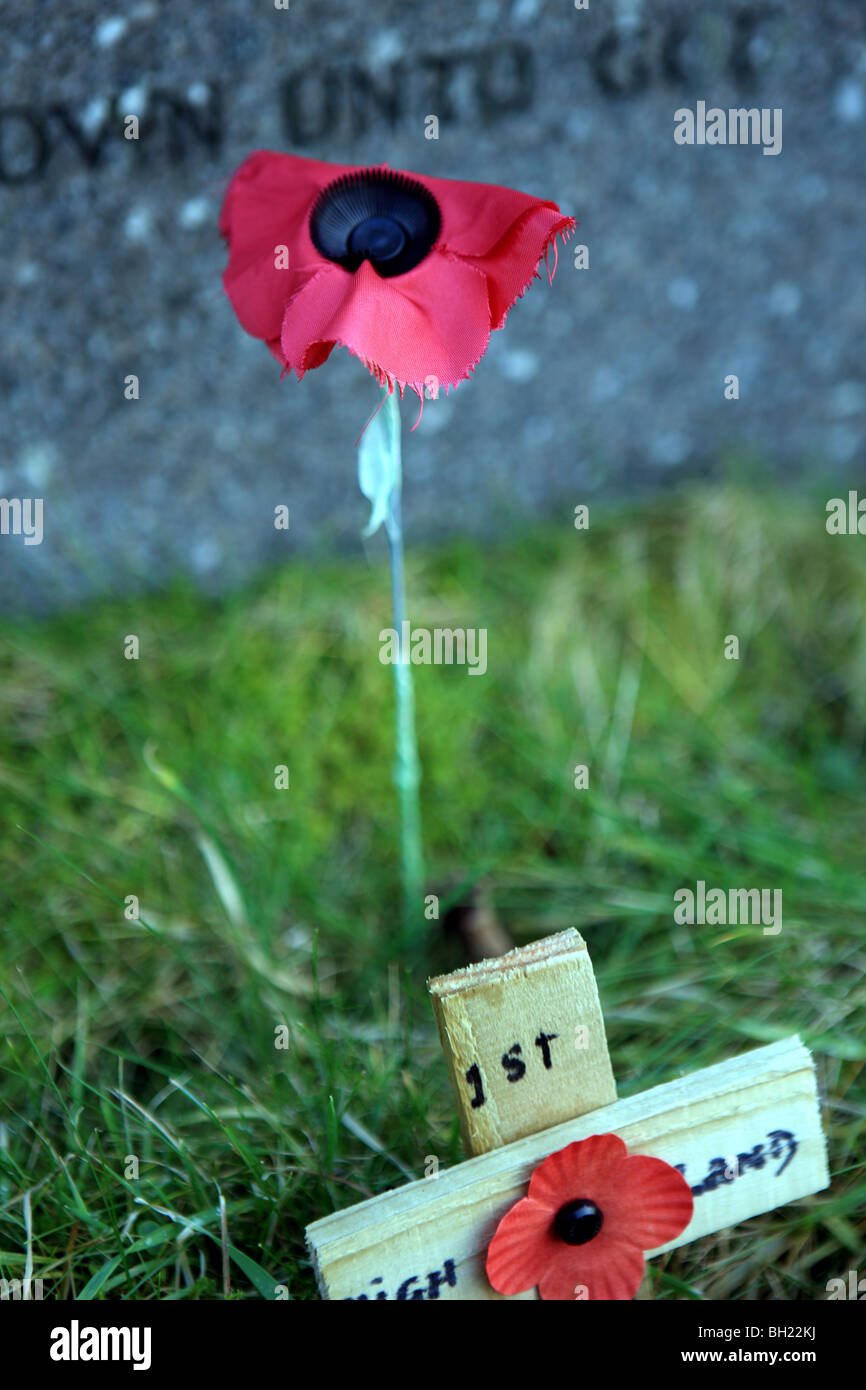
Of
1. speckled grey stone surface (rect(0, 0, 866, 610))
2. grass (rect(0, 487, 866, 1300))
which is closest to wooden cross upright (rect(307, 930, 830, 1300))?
grass (rect(0, 487, 866, 1300))

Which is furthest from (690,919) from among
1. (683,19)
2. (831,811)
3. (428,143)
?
(683,19)

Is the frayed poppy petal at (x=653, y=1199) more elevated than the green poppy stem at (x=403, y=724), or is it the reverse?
the green poppy stem at (x=403, y=724)

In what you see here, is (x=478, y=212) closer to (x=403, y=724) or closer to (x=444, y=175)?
(x=403, y=724)

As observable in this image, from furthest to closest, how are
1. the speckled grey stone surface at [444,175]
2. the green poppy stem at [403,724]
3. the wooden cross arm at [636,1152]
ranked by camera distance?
the speckled grey stone surface at [444,175], the green poppy stem at [403,724], the wooden cross arm at [636,1152]

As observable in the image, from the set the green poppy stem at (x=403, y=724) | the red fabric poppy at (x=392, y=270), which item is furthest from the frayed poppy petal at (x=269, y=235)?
the green poppy stem at (x=403, y=724)

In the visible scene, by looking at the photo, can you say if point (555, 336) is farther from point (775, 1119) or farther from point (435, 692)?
point (775, 1119)

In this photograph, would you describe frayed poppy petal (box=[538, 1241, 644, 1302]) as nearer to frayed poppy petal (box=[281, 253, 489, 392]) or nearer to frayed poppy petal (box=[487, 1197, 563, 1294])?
frayed poppy petal (box=[487, 1197, 563, 1294])

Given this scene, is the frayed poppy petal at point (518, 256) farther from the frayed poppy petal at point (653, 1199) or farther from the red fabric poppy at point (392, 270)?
the frayed poppy petal at point (653, 1199)
